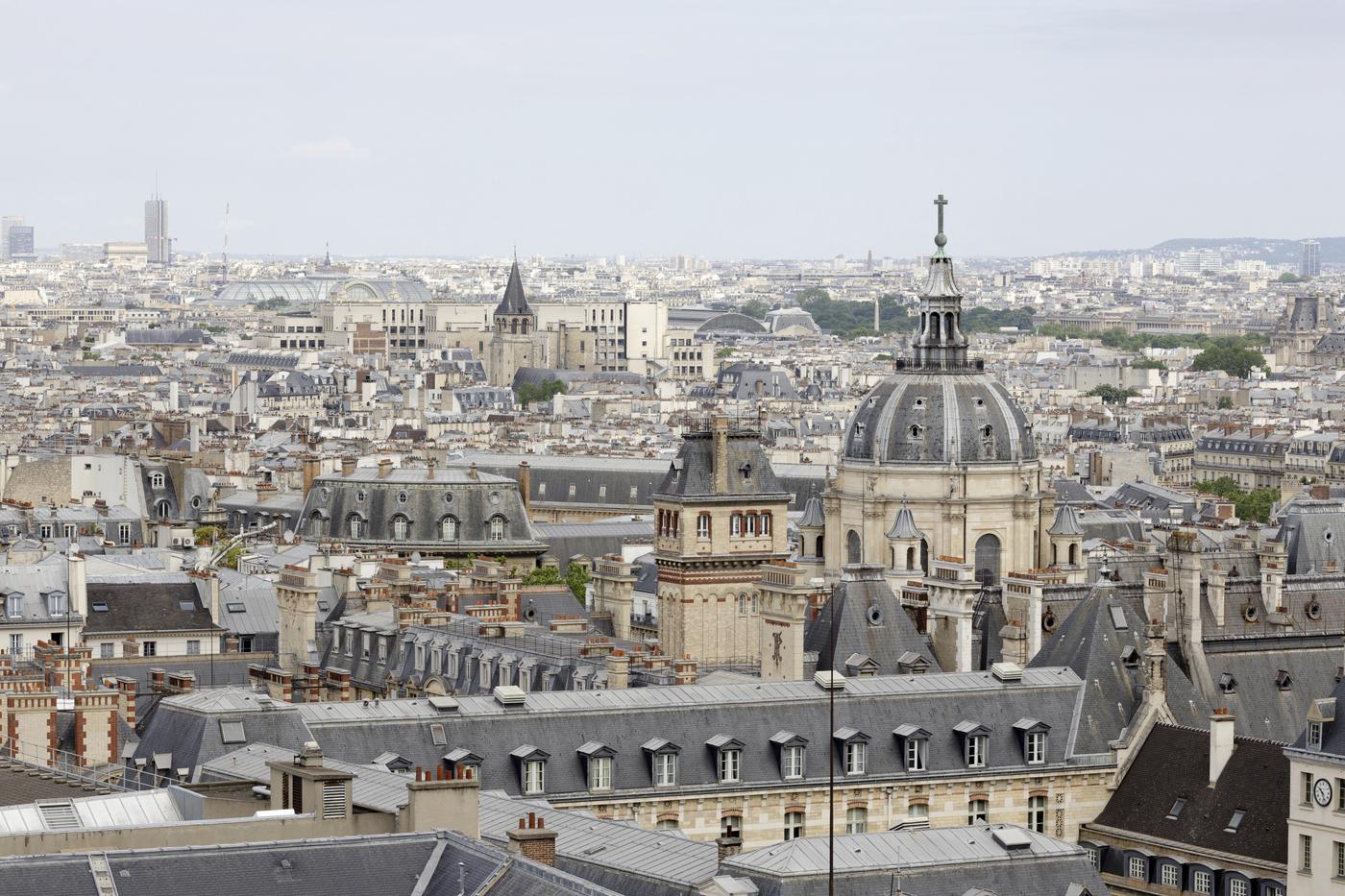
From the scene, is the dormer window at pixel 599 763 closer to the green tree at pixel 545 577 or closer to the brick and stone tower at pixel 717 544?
the brick and stone tower at pixel 717 544

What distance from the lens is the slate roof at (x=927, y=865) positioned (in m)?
48.3

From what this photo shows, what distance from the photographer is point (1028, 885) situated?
51.1 m

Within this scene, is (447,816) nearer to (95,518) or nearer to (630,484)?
(95,518)

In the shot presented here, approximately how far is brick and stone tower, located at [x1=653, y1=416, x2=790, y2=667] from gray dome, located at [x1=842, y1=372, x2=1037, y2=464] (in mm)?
13275

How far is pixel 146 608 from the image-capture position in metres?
86.9

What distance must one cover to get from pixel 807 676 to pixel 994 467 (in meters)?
23.9

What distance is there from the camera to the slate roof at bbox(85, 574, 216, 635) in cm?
8600

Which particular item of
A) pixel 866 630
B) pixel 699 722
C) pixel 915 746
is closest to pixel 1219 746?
pixel 915 746

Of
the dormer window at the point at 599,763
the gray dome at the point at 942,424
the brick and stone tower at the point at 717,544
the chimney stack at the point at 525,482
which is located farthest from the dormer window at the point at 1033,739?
the chimney stack at the point at 525,482

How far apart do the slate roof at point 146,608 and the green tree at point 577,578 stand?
61.9 ft

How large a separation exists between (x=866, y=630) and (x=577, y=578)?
32472mm

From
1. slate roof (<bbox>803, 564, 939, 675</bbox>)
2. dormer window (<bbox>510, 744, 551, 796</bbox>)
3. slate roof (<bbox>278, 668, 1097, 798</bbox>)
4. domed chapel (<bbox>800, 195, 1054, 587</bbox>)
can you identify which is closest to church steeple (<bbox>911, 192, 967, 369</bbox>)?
domed chapel (<bbox>800, 195, 1054, 587</bbox>)

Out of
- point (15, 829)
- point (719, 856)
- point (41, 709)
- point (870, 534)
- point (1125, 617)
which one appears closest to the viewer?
point (15, 829)

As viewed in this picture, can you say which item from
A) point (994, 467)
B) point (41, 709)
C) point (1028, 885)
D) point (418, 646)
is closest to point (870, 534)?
point (994, 467)
